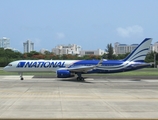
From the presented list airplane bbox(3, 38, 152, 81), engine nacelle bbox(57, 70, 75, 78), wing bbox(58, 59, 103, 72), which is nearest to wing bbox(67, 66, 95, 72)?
wing bbox(58, 59, 103, 72)

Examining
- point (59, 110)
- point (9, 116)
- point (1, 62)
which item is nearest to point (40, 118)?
point (9, 116)

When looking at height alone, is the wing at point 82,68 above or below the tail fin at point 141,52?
below

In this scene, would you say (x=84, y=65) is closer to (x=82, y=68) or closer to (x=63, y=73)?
(x=82, y=68)

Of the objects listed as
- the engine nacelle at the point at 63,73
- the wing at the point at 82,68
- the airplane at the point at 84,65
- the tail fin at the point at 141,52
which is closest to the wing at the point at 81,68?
the wing at the point at 82,68

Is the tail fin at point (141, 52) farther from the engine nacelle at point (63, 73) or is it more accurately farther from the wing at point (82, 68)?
the engine nacelle at point (63, 73)

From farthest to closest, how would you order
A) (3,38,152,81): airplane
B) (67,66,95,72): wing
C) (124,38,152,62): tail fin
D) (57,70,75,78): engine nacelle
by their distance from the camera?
(124,38,152,62): tail fin → (3,38,152,81): airplane → (67,66,95,72): wing → (57,70,75,78): engine nacelle

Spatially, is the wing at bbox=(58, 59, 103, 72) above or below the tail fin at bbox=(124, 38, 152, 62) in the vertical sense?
below

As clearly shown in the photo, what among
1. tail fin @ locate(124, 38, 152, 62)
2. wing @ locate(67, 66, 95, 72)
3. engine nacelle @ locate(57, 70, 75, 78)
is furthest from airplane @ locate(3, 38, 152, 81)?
engine nacelle @ locate(57, 70, 75, 78)

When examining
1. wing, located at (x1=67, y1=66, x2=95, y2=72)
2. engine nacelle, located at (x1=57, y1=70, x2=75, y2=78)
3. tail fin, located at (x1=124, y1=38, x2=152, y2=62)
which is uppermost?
tail fin, located at (x1=124, y1=38, x2=152, y2=62)

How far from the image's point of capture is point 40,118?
11.4 meters

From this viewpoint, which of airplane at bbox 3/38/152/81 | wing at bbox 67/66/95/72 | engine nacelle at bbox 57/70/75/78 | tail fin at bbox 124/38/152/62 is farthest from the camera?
tail fin at bbox 124/38/152/62

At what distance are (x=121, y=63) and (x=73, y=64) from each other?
22.9 ft

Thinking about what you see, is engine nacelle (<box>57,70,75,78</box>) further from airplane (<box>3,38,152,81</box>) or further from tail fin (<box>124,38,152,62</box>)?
tail fin (<box>124,38,152,62</box>)

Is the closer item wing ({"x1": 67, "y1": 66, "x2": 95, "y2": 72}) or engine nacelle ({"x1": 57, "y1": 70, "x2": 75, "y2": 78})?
engine nacelle ({"x1": 57, "y1": 70, "x2": 75, "y2": 78})
